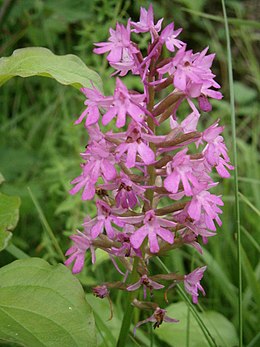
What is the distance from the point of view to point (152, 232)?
1.02m

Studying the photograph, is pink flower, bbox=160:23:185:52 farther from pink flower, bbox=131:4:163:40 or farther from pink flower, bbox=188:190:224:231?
pink flower, bbox=188:190:224:231

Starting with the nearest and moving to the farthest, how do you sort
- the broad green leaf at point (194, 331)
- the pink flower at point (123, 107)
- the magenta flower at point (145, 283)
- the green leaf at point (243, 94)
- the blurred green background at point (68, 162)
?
the pink flower at point (123, 107)
the magenta flower at point (145, 283)
the broad green leaf at point (194, 331)
the blurred green background at point (68, 162)
the green leaf at point (243, 94)

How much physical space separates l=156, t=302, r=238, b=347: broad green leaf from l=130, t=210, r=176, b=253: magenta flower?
52 cm

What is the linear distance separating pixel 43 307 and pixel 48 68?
45cm

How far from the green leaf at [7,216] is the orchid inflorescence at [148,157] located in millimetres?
157

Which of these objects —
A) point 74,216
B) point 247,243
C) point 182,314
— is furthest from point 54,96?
point 182,314

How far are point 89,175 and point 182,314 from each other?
72cm

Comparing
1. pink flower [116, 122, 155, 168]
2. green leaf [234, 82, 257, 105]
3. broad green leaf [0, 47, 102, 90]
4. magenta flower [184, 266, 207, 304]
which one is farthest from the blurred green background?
pink flower [116, 122, 155, 168]

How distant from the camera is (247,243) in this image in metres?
2.00

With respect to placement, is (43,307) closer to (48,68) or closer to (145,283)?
(145,283)

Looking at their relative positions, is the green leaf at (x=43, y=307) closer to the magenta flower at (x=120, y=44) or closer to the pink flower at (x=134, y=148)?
the pink flower at (x=134, y=148)

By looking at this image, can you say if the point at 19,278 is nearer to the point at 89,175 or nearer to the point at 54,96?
the point at 89,175

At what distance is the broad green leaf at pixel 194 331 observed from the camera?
4.95ft

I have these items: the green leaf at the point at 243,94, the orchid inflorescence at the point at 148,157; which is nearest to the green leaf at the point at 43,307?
the orchid inflorescence at the point at 148,157
